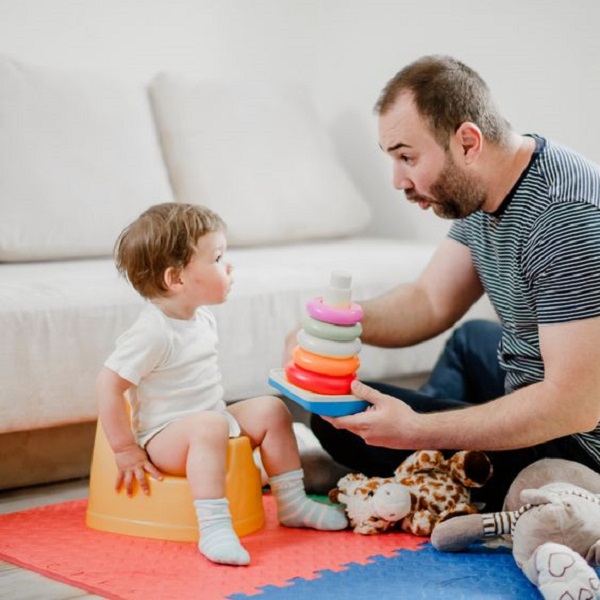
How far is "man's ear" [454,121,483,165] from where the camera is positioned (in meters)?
1.75

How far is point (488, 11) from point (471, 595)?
179cm

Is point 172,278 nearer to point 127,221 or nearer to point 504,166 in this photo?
point 504,166

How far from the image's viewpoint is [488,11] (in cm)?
283

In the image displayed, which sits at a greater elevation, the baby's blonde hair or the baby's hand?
the baby's blonde hair

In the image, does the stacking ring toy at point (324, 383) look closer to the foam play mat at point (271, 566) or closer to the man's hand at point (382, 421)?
the man's hand at point (382, 421)

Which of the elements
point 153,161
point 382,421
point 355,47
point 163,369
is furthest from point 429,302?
point 355,47

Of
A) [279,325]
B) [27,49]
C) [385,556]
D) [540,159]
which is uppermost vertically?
[27,49]

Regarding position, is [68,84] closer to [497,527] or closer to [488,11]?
[488,11]

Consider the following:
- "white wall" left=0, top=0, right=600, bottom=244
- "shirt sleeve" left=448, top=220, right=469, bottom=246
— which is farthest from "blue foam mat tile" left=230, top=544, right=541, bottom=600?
"white wall" left=0, top=0, right=600, bottom=244

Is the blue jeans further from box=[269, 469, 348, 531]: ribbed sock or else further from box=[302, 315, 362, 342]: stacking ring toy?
box=[302, 315, 362, 342]: stacking ring toy

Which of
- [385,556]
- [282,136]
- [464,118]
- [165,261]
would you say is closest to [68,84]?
[282,136]

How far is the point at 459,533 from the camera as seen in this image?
5.51 feet

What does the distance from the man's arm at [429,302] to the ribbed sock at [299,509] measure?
35 cm

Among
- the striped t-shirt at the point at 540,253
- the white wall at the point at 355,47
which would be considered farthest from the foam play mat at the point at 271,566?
the white wall at the point at 355,47
